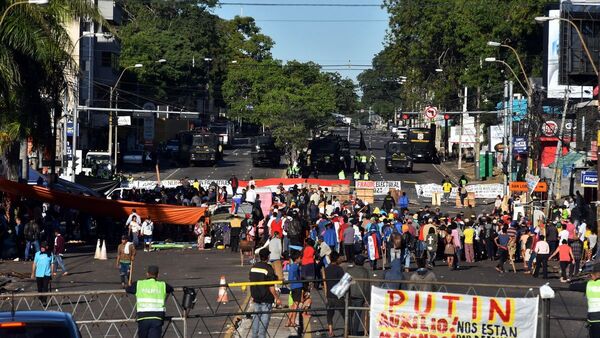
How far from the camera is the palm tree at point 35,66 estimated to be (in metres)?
33.4

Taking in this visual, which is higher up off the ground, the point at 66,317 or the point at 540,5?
the point at 540,5

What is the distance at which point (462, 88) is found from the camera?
323ft

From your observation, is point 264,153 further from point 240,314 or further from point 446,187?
point 240,314

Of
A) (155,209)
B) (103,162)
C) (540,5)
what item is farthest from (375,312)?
(540,5)

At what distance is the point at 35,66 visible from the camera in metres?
35.9

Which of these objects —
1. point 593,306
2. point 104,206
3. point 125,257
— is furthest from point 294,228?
point 593,306

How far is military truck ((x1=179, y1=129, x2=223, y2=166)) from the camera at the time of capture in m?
86.7

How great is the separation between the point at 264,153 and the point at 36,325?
73.7 metres

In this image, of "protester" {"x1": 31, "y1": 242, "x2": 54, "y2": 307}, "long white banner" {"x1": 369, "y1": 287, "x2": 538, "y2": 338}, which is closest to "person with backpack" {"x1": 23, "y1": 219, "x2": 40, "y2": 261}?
"protester" {"x1": 31, "y1": 242, "x2": 54, "y2": 307}

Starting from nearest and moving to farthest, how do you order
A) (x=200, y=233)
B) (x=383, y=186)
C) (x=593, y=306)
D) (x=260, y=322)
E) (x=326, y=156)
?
1. (x=593, y=306)
2. (x=260, y=322)
3. (x=200, y=233)
4. (x=383, y=186)
5. (x=326, y=156)

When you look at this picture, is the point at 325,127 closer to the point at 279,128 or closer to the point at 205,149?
the point at 279,128

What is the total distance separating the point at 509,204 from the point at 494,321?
35392 mm

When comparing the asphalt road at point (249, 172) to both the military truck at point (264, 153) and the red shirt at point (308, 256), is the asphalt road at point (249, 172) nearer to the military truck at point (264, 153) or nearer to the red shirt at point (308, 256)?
the military truck at point (264, 153)

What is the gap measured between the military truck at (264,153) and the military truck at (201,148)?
294cm
